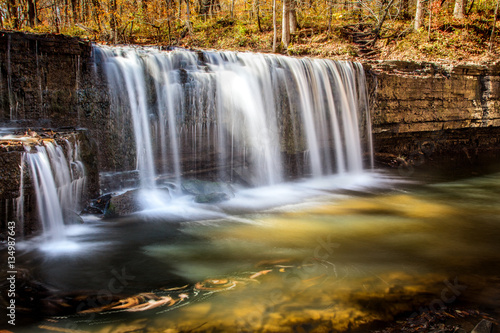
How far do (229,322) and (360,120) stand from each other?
949 centimetres

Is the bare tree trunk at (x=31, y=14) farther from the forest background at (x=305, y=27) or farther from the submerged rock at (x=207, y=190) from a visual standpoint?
the submerged rock at (x=207, y=190)

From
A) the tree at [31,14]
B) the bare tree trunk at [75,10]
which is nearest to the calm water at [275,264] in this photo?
the tree at [31,14]

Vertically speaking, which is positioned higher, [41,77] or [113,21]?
[113,21]

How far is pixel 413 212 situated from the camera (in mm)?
7766

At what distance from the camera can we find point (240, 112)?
30.7ft

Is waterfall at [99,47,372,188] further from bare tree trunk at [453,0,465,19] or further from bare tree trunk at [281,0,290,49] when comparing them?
bare tree trunk at [453,0,465,19]

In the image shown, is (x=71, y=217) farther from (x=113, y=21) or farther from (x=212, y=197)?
(x=113, y=21)

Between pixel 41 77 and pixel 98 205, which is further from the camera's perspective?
pixel 41 77

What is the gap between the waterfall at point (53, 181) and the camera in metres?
5.43

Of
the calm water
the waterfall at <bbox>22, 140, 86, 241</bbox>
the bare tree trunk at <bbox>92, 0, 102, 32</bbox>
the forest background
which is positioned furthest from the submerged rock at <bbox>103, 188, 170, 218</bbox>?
the bare tree trunk at <bbox>92, 0, 102, 32</bbox>

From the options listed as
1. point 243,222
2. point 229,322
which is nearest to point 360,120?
point 243,222

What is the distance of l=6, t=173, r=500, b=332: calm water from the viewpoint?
3699 mm

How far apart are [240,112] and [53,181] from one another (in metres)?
4.87

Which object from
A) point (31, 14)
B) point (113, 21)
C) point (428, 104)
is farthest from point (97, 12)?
point (428, 104)
